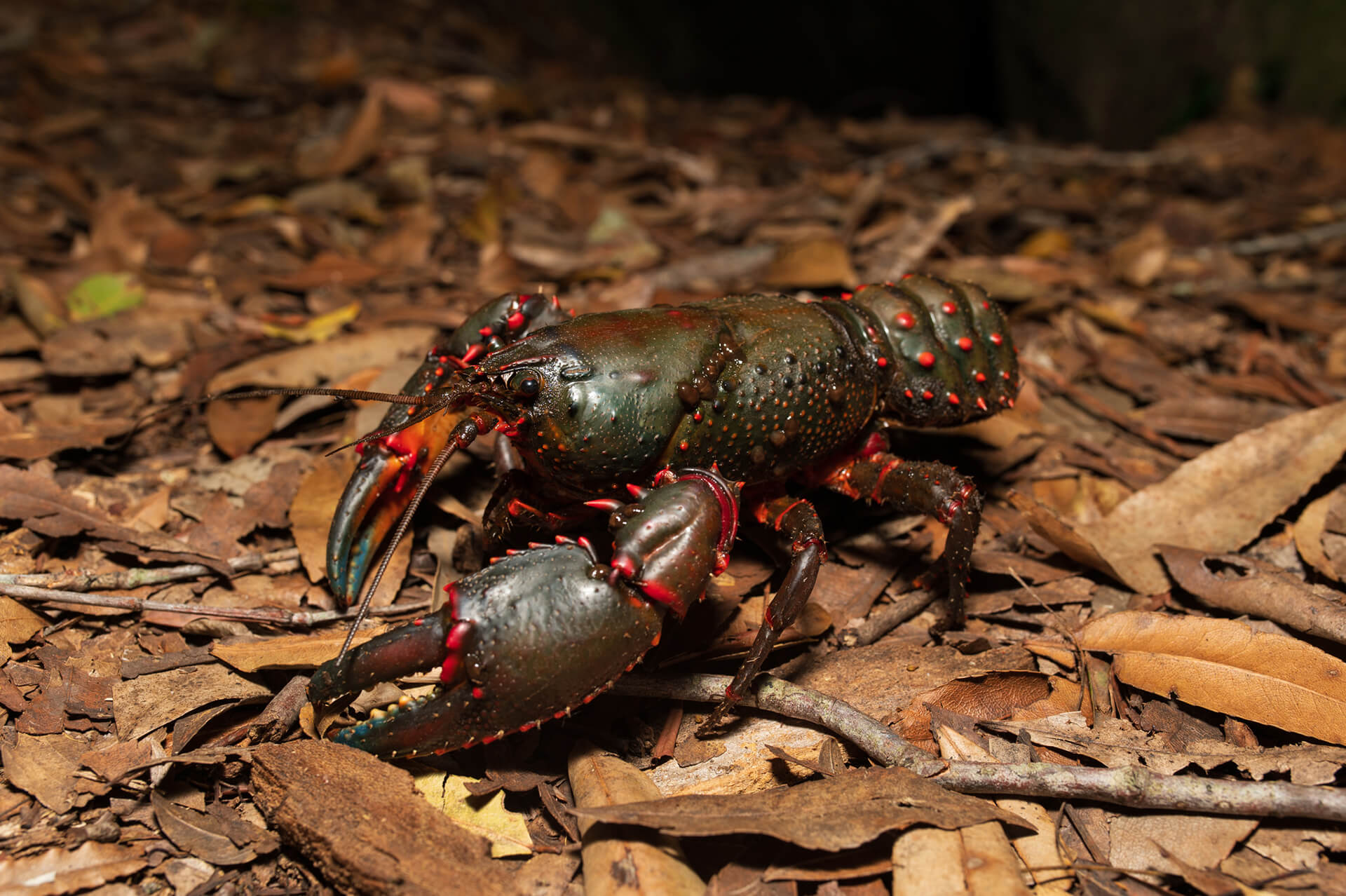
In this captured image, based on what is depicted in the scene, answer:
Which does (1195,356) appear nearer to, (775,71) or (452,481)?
(452,481)

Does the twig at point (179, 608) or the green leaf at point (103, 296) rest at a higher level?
the green leaf at point (103, 296)

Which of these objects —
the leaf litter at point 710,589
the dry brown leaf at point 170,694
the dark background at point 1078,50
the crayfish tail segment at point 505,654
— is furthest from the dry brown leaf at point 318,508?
the dark background at point 1078,50

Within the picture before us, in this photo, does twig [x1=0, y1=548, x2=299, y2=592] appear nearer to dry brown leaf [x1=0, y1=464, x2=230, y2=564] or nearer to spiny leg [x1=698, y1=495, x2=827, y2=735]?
dry brown leaf [x1=0, y1=464, x2=230, y2=564]

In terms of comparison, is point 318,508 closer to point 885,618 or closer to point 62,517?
point 62,517

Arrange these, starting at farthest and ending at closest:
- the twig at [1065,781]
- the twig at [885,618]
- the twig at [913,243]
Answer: the twig at [913,243]
the twig at [885,618]
the twig at [1065,781]

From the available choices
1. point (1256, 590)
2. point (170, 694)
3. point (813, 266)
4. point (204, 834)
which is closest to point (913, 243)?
point (813, 266)

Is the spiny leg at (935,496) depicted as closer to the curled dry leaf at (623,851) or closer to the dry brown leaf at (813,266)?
the curled dry leaf at (623,851)

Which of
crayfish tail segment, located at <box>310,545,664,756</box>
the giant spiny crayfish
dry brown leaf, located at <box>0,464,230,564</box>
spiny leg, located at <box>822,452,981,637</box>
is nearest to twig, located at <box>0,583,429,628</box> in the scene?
the giant spiny crayfish

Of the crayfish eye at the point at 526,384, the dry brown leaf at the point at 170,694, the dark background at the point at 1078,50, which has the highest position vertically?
the dark background at the point at 1078,50
